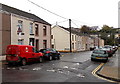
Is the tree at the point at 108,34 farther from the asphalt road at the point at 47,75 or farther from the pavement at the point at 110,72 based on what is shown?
the asphalt road at the point at 47,75

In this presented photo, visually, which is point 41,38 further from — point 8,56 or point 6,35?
point 8,56

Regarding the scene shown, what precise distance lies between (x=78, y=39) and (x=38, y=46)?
23.3 m

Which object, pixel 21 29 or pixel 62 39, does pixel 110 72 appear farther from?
pixel 62 39

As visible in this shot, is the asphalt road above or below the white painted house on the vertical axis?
below

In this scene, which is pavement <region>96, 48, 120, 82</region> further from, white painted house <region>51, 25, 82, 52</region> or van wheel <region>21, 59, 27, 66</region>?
white painted house <region>51, 25, 82, 52</region>

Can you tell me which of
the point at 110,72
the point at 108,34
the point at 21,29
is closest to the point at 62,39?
the point at 21,29

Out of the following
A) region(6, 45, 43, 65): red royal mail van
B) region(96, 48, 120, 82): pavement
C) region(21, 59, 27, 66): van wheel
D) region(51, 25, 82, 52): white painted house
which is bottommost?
region(96, 48, 120, 82): pavement

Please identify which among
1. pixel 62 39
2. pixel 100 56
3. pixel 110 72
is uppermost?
pixel 62 39

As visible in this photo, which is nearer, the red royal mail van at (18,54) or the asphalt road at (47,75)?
the asphalt road at (47,75)

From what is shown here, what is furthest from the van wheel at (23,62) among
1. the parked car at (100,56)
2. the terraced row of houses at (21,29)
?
the parked car at (100,56)

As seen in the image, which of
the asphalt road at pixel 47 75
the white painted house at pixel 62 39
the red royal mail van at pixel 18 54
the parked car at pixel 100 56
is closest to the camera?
the asphalt road at pixel 47 75

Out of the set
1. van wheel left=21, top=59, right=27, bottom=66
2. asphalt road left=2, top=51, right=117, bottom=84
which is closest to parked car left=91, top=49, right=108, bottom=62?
asphalt road left=2, top=51, right=117, bottom=84

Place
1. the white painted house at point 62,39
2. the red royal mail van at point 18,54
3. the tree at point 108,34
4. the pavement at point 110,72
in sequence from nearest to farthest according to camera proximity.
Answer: the pavement at point 110,72
the red royal mail van at point 18,54
the white painted house at point 62,39
the tree at point 108,34

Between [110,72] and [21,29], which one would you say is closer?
[110,72]
